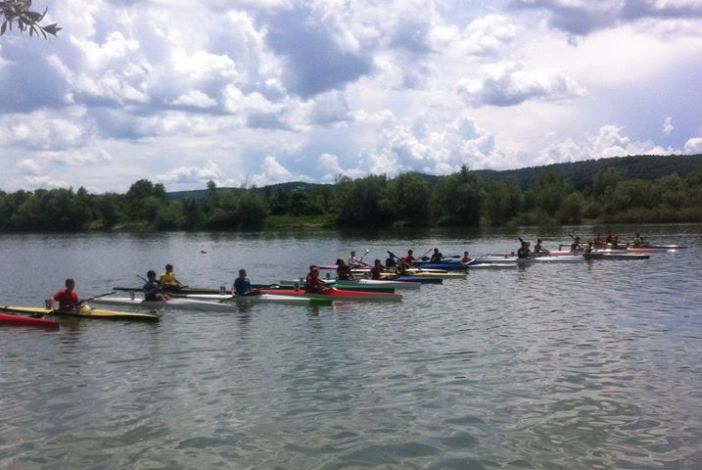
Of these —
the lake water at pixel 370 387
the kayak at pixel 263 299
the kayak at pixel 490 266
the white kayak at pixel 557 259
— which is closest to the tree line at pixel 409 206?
the white kayak at pixel 557 259

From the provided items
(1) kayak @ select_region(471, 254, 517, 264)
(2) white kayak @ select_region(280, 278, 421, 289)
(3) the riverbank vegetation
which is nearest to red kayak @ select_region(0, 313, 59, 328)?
(2) white kayak @ select_region(280, 278, 421, 289)

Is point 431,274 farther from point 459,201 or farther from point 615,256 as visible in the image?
point 459,201

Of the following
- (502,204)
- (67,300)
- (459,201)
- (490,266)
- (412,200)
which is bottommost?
(67,300)

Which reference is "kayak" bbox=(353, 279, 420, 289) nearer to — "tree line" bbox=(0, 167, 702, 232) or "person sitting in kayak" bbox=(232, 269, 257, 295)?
"person sitting in kayak" bbox=(232, 269, 257, 295)

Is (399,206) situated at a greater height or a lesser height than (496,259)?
greater

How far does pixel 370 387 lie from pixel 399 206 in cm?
8928

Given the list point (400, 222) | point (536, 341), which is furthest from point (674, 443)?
point (400, 222)

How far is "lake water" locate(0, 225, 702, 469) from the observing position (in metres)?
9.88

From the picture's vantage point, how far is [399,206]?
10162 centimetres

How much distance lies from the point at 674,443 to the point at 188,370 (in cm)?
982

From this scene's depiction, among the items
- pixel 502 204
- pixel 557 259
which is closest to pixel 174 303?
pixel 557 259

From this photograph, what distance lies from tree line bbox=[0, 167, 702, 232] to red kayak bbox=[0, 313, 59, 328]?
81.6 meters

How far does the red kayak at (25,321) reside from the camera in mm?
20219

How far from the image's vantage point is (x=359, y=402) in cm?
1203
